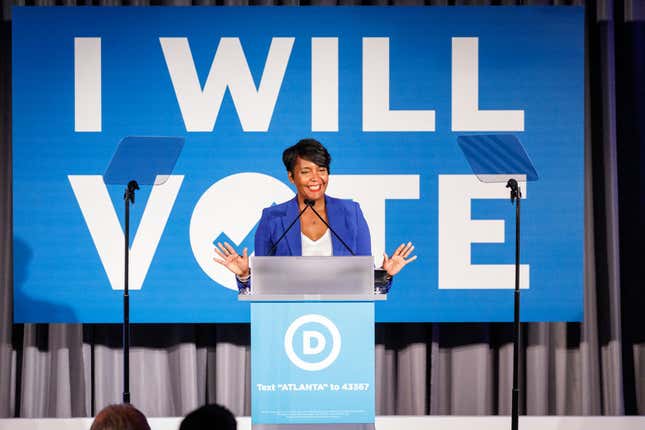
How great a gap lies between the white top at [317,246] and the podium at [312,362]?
1004 mm

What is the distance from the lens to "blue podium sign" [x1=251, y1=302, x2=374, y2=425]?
246 cm

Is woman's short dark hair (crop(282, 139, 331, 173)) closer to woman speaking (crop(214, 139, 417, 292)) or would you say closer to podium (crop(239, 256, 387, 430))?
woman speaking (crop(214, 139, 417, 292))

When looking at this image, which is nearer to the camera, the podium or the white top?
the podium

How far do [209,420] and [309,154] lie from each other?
2.03m

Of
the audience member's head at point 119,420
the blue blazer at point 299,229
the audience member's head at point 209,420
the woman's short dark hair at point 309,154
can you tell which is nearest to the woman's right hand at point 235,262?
the blue blazer at point 299,229

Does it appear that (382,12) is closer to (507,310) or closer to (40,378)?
(507,310)

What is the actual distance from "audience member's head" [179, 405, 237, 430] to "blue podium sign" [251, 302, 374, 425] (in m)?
0.65

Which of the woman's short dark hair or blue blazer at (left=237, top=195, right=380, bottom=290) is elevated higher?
the woman's short dark hair

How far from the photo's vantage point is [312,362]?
2473 millimetres

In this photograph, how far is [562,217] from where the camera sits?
4.34 m

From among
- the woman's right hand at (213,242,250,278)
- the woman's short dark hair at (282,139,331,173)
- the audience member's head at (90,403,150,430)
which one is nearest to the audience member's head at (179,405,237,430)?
the audience member's head at (90,403,150,430)

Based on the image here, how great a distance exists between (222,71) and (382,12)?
41.8 inches

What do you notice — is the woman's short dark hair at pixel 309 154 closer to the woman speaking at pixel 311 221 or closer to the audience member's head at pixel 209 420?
the woman speaking at pixel 311 221

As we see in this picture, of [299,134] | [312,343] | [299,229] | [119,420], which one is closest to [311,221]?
[299,229]
